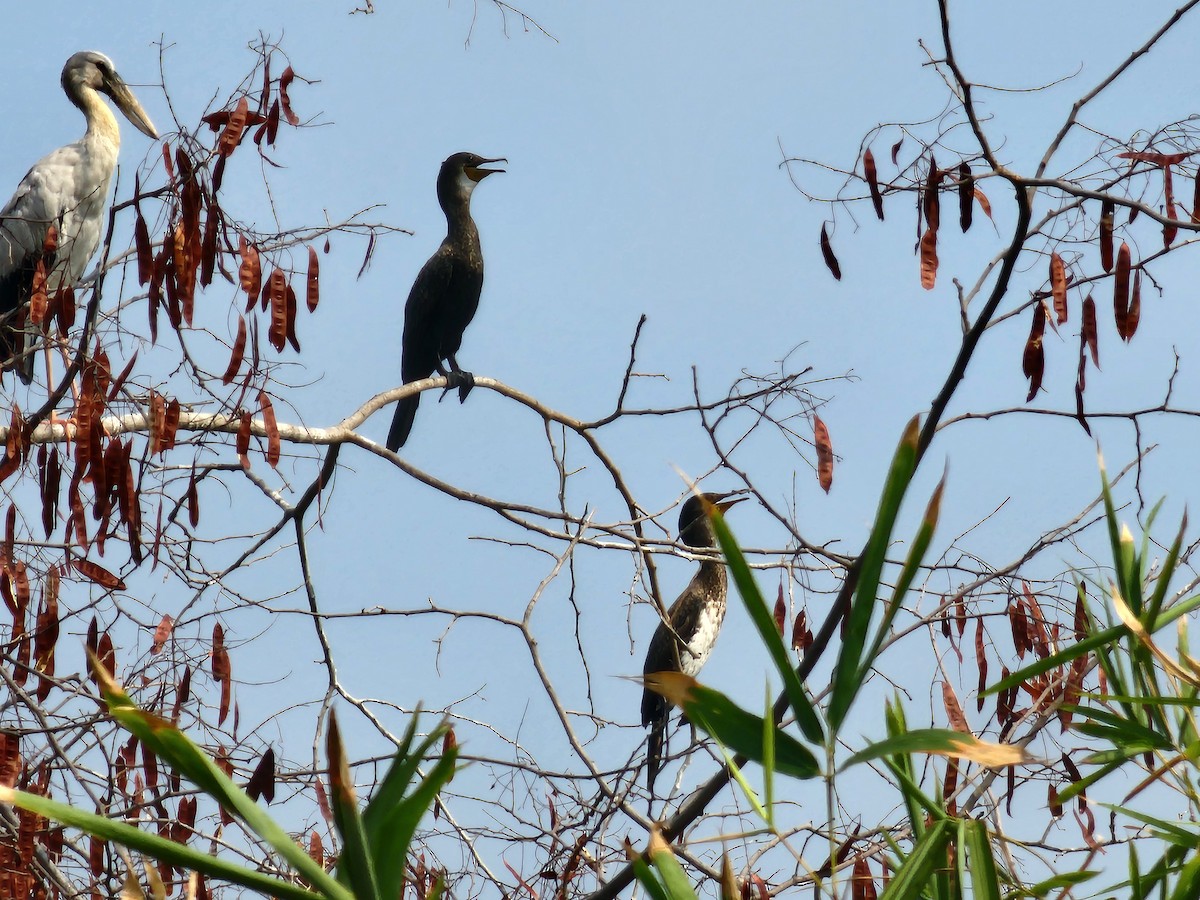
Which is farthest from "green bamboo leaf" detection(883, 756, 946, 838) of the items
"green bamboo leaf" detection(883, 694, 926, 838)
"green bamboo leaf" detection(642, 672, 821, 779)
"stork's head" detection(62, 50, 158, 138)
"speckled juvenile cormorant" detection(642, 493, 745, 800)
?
"stork's head" detection(62, 50, 158, 138)

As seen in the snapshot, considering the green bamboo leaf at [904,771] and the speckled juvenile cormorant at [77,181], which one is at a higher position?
the speckled juvenile cormorant at [77,181]

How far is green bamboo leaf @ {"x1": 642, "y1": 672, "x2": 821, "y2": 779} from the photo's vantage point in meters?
1.28

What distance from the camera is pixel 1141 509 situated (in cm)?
312

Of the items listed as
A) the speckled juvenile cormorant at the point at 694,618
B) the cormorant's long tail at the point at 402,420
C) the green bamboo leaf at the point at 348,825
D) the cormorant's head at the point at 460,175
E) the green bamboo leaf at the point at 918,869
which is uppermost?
the cormorant's head at the point at 460,175

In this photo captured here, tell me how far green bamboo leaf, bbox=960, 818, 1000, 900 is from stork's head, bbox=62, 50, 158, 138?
503 centimetres

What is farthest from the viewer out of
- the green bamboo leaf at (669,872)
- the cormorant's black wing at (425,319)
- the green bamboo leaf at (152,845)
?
the cormorant's black wing at (425,319)

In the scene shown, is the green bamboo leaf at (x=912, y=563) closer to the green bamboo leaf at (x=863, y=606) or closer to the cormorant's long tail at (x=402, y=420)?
the green bamboo leaf at (x=863, y=606)

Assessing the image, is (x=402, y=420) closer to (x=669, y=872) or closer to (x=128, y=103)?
(x=128, y=103)

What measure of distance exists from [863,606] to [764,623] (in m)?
0.10

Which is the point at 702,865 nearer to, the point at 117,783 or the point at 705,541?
the point at 117,783

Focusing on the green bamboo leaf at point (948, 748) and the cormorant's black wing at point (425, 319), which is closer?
the green bamboo leaf at point (948, 748)

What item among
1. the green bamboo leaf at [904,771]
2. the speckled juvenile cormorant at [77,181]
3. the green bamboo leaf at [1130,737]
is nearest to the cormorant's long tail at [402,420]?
the speckled juvenile cormorant at [77,181]

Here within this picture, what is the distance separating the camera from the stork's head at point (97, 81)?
5.61 metres

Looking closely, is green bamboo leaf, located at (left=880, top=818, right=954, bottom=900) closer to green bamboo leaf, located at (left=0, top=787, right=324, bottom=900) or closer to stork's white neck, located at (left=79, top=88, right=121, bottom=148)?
green bamboo leaf, located at (left=0, top=787, right=324, bottom=900)
